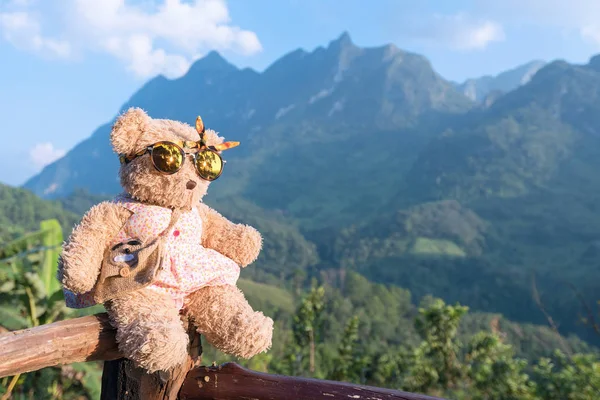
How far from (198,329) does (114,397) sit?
378 mm

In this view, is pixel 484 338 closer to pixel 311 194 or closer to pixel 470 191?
pixel 470 191

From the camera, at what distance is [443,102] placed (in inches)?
7421

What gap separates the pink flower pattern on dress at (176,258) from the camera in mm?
1714

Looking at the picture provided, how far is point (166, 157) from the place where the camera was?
173 centimetres

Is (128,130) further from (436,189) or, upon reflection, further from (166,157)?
(436,189)

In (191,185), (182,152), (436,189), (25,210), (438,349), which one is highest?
(436,189)

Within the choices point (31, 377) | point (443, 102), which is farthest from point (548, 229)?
point (31, 377)

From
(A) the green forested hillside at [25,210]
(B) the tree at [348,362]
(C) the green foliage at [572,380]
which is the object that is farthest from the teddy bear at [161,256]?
(A) the green forested hillside at [25,210]

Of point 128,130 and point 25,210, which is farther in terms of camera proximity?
point 25,210

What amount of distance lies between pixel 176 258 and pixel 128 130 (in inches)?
21.0

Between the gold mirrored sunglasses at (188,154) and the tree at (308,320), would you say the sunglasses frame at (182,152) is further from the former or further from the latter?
the tree at (308,320)

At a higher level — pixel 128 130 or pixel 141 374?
pixel 128 130

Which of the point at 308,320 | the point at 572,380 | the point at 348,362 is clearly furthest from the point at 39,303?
the point at 572,380

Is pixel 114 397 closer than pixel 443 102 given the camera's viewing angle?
Yes
